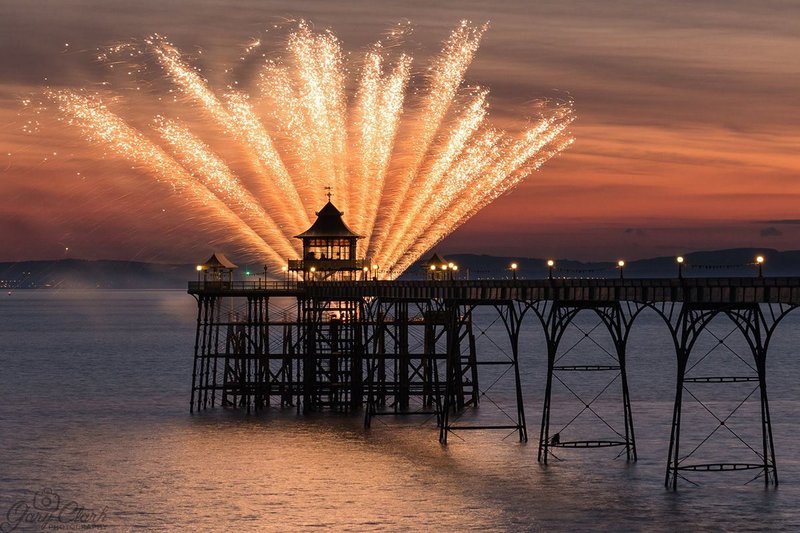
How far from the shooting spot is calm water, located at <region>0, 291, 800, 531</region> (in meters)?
40.8

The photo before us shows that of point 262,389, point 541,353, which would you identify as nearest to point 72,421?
point 262,389

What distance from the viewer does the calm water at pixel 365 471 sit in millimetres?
40750

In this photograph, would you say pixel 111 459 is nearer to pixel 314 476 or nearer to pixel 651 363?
pixel 314 476

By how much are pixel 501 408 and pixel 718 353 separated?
85.0 metres

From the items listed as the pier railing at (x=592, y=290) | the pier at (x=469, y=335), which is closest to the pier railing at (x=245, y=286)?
the pier at (x=469, y=335)

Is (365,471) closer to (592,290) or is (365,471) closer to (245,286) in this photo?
(592,290)

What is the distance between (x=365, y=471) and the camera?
4978 centimetres
